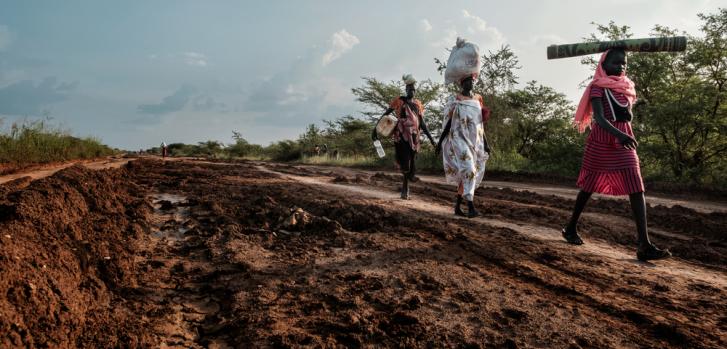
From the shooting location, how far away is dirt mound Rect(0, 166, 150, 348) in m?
2.20

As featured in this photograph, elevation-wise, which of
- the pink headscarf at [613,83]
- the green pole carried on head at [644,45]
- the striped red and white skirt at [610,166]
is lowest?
the striped red and white skirt at [610,166]

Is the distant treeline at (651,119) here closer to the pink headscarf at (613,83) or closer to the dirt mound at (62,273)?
the pink headscarf at (613,83)

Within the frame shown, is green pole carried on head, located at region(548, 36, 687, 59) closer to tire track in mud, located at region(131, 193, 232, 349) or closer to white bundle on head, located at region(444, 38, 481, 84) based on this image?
white bundle on head, located at region(444, 38, 481, 84)

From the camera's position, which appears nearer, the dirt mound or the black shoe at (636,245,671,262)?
the dirt mound

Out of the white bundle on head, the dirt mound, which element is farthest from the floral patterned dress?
the dirt mound

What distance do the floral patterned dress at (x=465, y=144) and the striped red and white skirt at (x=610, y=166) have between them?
158cm

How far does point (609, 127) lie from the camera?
4.32 meters

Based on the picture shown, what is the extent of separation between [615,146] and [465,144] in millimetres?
2027

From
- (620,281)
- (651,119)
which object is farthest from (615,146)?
(651,119)

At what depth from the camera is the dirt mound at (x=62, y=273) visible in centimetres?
220

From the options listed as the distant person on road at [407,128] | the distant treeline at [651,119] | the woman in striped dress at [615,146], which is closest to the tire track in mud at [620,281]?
the woman in striped dress at [615,146]

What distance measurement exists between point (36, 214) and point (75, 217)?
0.86 metres

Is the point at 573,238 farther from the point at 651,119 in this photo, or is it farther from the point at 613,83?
the point at 651,119

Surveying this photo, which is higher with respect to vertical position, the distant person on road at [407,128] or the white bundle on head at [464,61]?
the white bundle on head at [464,61]
